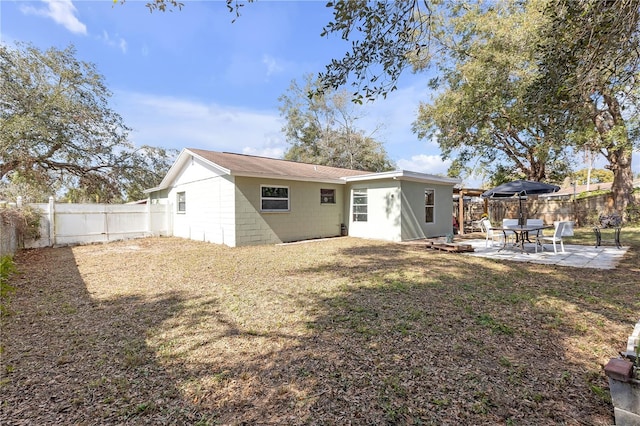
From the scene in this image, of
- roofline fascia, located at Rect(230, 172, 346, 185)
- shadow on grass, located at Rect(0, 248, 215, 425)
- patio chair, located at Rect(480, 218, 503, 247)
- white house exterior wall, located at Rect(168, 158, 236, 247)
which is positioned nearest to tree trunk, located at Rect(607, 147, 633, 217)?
patio chair, located at Rect(480, 218, 503, 247)

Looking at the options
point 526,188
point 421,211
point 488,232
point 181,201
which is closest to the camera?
point 526,188

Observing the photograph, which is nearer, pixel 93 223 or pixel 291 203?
pixel 93 223

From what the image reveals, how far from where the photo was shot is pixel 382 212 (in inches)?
469

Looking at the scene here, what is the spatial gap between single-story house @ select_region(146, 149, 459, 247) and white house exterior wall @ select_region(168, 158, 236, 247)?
34 mm

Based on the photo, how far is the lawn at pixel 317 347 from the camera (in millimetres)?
2162

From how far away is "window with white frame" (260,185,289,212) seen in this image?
10.9 m

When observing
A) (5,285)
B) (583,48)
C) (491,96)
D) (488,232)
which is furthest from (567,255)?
(5,285)

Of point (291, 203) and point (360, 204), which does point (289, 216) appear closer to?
point (291, 203)

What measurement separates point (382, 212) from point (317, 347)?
9.31m

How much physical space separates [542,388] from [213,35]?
7.66 metres

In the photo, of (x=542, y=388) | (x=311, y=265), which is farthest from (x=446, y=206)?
(x=542, y=388)

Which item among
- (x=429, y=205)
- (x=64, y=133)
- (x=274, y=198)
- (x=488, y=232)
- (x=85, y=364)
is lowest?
(x=85, y=364)

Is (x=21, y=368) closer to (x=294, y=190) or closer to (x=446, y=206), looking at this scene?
(x=294, y=190)

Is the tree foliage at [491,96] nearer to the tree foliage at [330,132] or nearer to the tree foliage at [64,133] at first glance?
the tree foliage at [330,132]
